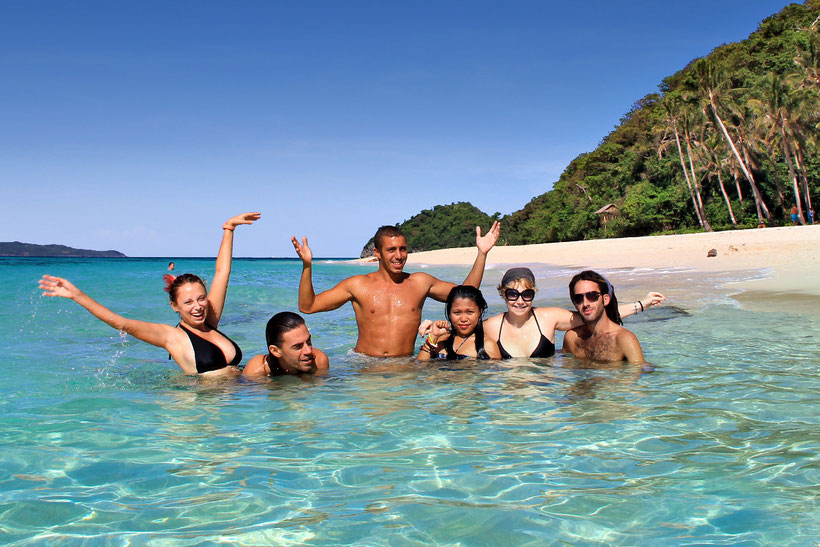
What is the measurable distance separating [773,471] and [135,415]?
14.1 feet

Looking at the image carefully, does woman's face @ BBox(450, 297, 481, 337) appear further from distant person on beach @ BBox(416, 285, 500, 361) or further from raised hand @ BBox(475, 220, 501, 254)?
raised hand @ BBox(475, 220, 501, 254)

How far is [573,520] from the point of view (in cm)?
270

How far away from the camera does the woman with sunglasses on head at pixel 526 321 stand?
5941 mm

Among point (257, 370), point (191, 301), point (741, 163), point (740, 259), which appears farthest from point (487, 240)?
point (741, 163)

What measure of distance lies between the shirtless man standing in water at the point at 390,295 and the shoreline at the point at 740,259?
6.21 meters

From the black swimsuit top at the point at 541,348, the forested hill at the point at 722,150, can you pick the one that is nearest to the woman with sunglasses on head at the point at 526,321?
the black swimsuit top at the point at 541,348

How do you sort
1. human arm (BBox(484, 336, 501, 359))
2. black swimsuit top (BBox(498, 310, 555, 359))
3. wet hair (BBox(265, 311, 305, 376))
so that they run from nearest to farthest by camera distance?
1. wet hair (BBox(265, 311, 305, 376))
2. black swimsuit top (BBox(498, 310, 555, 359))
3. human arm (BBox(484, 336, 501, 359))

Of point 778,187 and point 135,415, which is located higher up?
point 778,187

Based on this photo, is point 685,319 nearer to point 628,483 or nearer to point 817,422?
point 817,422

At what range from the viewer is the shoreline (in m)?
11.6

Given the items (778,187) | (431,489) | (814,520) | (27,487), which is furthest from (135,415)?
(778,187)

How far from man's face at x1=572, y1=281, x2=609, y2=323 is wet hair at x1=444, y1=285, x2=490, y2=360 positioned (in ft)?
3.12

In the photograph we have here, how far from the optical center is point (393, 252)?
6516 mm

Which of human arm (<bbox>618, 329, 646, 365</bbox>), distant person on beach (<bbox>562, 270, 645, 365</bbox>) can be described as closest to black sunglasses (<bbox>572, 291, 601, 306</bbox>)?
distant person on beach (<bbox>562, 270, 645, 365</bbox>)
